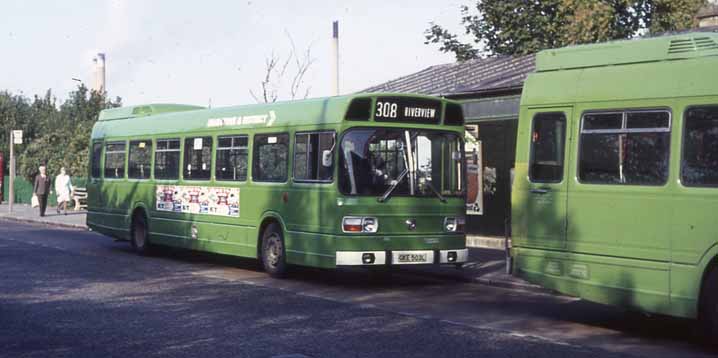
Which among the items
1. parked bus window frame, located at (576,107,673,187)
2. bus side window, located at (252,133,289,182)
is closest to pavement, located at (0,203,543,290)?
bus side window, located at (252,133,289,182)

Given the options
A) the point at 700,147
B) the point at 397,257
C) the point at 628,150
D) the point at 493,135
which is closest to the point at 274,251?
the point at 397,257

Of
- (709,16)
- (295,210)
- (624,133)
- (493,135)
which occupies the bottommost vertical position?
(295,210)

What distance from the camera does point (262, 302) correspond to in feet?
43.7

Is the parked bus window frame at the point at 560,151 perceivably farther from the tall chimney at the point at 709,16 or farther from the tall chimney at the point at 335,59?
the tall chimney at the point at 709,16

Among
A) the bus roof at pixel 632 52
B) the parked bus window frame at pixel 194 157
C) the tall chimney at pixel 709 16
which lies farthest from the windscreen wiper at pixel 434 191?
the tall chimney at pixel 709 16

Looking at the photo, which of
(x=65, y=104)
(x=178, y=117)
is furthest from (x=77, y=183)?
(x=178, y=117)

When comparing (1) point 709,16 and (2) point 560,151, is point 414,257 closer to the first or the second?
(2) point 560,151

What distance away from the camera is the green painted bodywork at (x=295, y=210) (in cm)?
1493

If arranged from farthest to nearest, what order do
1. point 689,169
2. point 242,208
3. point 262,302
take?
point 242,208
point 262,302
point 689,169

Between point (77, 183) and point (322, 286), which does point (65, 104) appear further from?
point (322, 286)

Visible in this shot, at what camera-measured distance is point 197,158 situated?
19.1m

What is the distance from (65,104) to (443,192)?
52730 millimetres

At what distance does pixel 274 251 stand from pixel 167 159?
182 inches

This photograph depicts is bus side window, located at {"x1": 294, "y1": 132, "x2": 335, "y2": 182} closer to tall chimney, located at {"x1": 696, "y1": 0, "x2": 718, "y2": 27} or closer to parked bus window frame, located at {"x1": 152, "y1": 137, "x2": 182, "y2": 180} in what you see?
parked bus window frame, located at {"x1": 152, "y1": 137, "x2": 182, "y2": 180}
